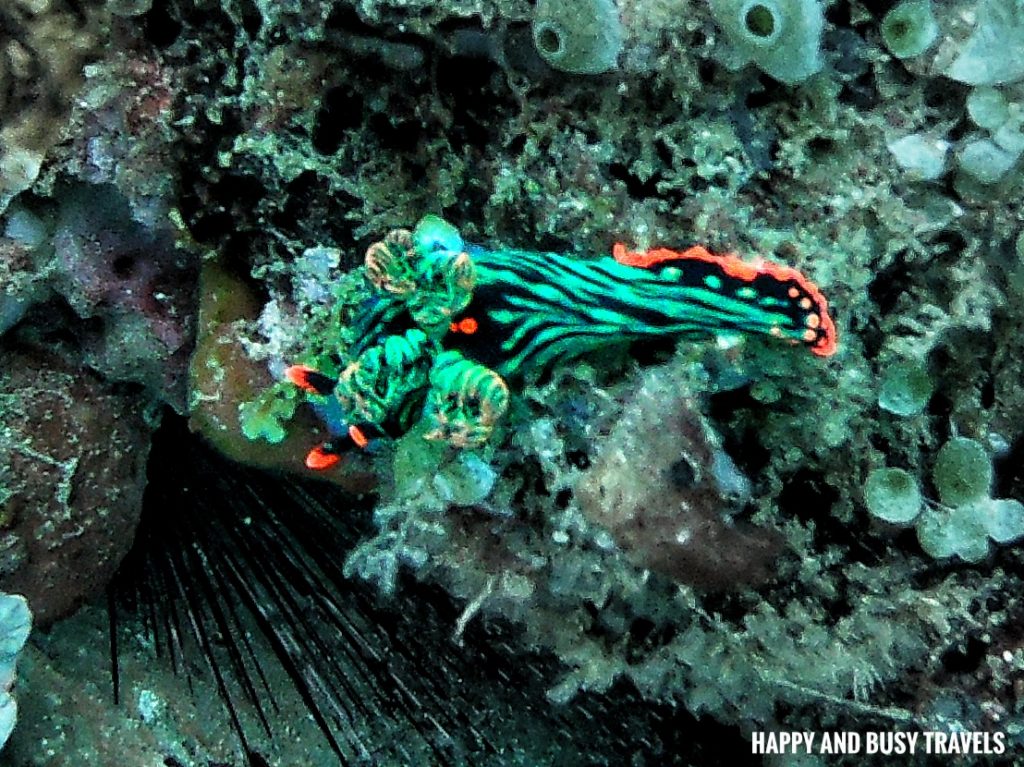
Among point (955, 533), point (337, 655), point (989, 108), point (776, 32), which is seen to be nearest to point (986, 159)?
point (989, 108)

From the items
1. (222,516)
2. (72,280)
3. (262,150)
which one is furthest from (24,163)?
(222,516)

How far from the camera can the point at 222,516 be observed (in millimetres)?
3346

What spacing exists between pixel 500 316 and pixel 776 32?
97cm

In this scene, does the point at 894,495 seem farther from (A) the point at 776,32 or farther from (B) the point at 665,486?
(A) the point at 776,32

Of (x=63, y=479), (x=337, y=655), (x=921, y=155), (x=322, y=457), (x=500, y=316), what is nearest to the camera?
(x=921, y=155)

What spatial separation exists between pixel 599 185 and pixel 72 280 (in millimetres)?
1826

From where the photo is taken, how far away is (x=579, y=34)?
2.15 m

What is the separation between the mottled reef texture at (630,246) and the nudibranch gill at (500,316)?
0.16 meters

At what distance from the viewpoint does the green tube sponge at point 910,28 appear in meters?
2.11

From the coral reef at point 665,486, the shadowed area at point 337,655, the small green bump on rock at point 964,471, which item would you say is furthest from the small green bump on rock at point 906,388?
the shadowed area at point 337,655

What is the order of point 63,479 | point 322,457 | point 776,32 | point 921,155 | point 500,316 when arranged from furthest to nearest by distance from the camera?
point 63,479 → point 322,457 → point 500,316 → point 921,155 → point 776,32

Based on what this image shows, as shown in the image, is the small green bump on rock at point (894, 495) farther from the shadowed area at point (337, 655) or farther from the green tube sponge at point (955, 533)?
the shadowed area at point (337, 655)

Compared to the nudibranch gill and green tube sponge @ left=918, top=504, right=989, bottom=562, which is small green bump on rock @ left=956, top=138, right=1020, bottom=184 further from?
green tube sponge @ left=918, top=504, right=989, bottom=562

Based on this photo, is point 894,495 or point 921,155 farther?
point 894,495
